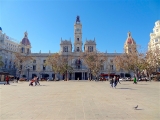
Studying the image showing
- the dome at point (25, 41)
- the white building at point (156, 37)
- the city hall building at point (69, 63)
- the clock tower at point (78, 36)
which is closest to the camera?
the white building at point (156, 37)

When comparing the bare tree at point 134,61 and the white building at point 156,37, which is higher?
the white building at point 156,37

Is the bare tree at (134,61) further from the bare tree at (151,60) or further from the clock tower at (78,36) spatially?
the clock tower at (78,36)

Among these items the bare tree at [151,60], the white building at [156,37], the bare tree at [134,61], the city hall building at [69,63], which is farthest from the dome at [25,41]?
the white building at [156,37]

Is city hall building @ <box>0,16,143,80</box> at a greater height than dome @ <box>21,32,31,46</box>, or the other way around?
dome @ <box>21,32,31,46</box>

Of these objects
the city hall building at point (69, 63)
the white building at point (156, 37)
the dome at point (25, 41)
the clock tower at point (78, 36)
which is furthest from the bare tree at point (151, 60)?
the dome at point (25, 41)

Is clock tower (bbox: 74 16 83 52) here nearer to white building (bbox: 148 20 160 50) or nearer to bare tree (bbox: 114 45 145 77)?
bare tree (bbox: 114 45 145 77)

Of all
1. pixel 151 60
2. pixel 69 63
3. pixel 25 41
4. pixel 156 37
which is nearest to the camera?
pixel 151 60

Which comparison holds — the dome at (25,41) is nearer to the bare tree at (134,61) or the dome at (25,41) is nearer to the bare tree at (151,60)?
the bare tree at (134,61)

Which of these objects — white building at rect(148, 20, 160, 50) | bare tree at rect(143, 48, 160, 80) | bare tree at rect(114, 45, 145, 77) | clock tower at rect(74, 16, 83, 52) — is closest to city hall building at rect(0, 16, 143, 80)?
clock tower at rect(74, 16, 83, 52)

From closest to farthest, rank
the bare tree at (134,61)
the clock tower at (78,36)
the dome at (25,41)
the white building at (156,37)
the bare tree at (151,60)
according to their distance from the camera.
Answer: the bare tree at (151,60) → the bare tree at (134,61) → the white building at (156,37) → the clock tower at (78,36) → the dome at (25,41)

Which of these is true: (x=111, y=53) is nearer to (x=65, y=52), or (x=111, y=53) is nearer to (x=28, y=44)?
(x=65, y=52)

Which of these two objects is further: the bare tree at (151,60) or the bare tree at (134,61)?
the bare tree at (134,61)

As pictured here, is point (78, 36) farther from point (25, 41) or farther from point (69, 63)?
point (25, 41)

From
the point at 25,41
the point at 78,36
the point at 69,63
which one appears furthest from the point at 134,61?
the point at 25,41
